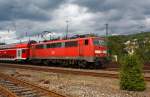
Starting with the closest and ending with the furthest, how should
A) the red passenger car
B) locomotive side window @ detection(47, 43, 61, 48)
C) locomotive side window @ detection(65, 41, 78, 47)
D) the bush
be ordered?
1. the bush
2. locomotive side window @ detection(65, 41, 78, 47)
3. locomotive side window @ detection(47, 43, 61, 48)
4. the red passenger car

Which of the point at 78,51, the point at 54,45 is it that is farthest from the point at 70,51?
the point at 54,45

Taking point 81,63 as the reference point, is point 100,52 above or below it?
above

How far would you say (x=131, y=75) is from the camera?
15.2 meters

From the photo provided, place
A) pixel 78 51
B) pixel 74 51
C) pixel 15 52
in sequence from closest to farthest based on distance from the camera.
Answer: pixel 78 51 → pixel 74 51 → pixel 15 52

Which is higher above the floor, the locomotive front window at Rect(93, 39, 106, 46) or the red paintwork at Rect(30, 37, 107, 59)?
the locomotive front window at Rect(93, 39, 106, 46)

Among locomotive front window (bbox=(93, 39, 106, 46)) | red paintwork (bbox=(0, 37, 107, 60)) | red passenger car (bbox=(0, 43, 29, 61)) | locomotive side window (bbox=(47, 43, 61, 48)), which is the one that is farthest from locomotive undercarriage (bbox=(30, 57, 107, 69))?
red passenger car (bbox=(0, 43, 29, 61))

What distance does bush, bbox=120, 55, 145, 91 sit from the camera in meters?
14.9

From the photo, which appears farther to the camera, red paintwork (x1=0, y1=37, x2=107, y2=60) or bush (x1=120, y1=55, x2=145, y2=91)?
red paintwork (x1=0, y1=37, x2=107, y2=60)

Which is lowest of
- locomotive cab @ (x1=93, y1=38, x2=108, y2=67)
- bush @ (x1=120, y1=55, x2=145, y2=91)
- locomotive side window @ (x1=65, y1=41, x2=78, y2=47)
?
bush @ (x1=120, y1=55, x2=145, y2=91)

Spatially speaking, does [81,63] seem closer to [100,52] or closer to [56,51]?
[100,52]

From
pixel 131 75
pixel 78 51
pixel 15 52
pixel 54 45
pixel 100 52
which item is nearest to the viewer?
pixel 131 75

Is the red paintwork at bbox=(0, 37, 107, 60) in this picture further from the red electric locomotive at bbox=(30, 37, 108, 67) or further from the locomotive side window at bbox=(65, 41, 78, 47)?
the locomotive side window at bbox=(65, 41, 78, 47)

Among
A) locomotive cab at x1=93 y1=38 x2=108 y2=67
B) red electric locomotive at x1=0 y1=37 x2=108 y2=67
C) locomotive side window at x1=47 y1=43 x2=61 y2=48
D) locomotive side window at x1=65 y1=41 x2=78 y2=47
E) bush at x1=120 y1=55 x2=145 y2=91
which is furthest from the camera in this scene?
locomotive side window at x1=47 y1=43 x2=61 y2=48

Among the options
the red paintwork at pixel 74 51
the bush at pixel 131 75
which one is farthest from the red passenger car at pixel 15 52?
the bush at pixel 131 75
